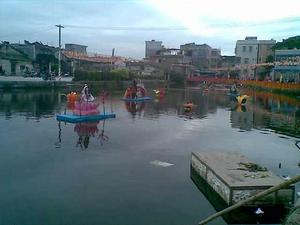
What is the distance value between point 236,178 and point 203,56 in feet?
342

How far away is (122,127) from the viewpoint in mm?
24250

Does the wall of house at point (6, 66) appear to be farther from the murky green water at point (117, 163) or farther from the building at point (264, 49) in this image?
the building at point (264, 49)

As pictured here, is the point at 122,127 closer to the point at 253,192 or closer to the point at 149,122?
the point at 149,122

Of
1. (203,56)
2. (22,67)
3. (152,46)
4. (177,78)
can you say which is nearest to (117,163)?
(22,67)

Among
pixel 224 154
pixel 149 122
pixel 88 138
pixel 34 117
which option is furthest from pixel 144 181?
pixel 34 117

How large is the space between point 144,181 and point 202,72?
95782mm

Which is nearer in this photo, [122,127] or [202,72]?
[122,127]

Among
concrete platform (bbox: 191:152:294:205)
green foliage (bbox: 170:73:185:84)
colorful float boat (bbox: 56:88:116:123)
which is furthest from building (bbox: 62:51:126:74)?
concrete platform (bbox: 191:152:294:205)

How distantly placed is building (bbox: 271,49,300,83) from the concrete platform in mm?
53863

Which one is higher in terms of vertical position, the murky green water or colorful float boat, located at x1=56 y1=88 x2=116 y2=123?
colorful float boat, located at x1=56 y1=88 x2=116 y2=123

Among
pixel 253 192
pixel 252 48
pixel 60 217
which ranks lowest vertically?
pixel 60 217

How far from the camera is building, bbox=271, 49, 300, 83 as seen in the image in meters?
63.7

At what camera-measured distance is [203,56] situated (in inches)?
4427

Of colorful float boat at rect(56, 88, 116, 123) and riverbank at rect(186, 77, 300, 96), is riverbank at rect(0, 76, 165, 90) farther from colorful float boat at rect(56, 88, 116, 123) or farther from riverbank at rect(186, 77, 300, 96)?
colorful float boat at rect(56, 88, 116, 123)
